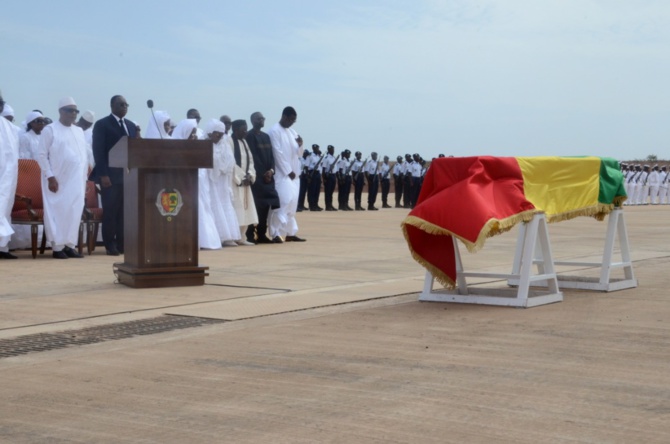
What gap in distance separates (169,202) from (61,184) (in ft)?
12.4

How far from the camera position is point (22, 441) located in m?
4.32

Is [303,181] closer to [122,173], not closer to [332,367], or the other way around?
[122,173]

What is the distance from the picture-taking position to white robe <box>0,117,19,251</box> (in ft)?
44.2

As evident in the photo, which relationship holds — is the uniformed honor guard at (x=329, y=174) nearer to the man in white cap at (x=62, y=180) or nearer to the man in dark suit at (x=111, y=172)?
the man in dark suit at (x=111, y=172)

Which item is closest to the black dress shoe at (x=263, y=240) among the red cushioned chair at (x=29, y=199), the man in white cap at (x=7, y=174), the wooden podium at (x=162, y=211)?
the red cushioned chair at (x=29, y=199)

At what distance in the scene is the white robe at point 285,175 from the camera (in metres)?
16.8

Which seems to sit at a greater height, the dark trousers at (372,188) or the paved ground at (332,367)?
the dark trousers at (372,188)

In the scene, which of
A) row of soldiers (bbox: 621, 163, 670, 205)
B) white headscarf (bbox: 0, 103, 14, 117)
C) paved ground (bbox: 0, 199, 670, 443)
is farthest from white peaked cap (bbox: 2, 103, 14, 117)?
row of soldiers (bbox: 621, 163, 670, 205)

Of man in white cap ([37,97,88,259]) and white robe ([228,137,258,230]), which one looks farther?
white robe ([228,137,258,230])

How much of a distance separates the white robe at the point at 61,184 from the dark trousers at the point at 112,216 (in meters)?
0.43

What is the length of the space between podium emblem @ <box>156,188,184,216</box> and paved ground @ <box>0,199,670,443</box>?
0.81m

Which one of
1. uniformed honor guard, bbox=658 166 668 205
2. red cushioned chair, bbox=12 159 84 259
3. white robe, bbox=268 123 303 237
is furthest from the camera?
uniformed honor guard, bbox=658 166 668 205

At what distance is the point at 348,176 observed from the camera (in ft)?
120

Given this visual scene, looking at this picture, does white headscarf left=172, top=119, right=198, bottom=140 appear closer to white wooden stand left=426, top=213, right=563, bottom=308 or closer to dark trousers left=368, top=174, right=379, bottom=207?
white wooden stand left=426, top=213, right=563, bottom=308
